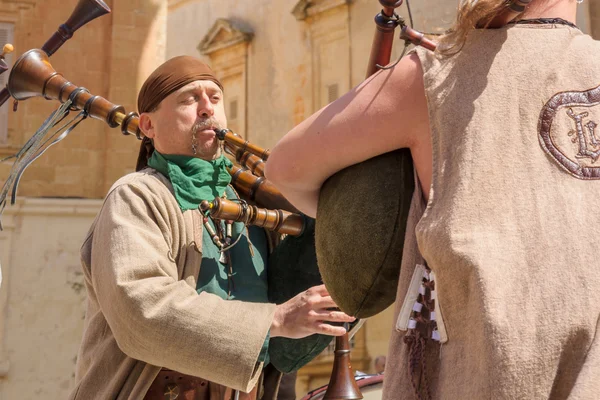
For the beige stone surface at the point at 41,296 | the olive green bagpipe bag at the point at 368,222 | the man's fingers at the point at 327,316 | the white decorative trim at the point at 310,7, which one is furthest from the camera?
the white decorative trim at the point at 310,7

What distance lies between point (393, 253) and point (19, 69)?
2.19 meters

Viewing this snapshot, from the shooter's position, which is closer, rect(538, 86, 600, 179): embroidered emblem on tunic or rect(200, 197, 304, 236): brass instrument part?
rect(538, 86, 600, 179): embroidered emblem on tunic

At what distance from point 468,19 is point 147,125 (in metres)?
1.71

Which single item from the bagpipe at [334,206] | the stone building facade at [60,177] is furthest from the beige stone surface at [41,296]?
the bagpipe at [334,206]

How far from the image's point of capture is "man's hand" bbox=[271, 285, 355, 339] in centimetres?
238

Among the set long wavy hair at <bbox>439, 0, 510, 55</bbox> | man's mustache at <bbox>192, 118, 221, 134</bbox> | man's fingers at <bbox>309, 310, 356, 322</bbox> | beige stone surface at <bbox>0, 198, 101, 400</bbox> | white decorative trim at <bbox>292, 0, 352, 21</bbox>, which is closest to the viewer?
long wavy hair at <bbox>439, 0, 510, 55</bbox>

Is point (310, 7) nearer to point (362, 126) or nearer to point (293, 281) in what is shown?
point (293, 281)

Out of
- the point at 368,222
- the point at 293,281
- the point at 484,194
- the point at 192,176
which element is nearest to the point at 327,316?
the point at 293,281

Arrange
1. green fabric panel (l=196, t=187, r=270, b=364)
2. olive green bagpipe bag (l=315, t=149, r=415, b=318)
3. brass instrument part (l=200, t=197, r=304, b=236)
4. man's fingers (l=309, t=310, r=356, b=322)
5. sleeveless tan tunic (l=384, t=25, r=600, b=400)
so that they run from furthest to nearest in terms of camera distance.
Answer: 1. green fabric panel (l=196, t=187, r=270, b=364)
2. brass instrument part (l=200, t=197, r=304, b=236)
3. man's fingers (l=309, t=310, r=356, b=322)
4. olive green bagpipe bag (l=315, t=149, r=415, b=318)
5. sleeveless tan tunic (l=384, t=25, r=600, b=400)

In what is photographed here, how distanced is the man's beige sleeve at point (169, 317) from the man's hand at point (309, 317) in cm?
4

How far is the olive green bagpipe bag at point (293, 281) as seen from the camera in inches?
108

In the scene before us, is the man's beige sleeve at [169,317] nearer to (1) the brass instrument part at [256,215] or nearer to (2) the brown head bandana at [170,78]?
(1) the brass instrument part at [256,215]

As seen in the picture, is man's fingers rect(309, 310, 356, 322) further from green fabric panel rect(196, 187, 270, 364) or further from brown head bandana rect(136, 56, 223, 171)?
brown head bandana rect(136, 56, 223, 171)

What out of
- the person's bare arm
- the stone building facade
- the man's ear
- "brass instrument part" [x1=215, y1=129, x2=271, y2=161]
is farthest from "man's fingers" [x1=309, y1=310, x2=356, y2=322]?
the stone building facade
